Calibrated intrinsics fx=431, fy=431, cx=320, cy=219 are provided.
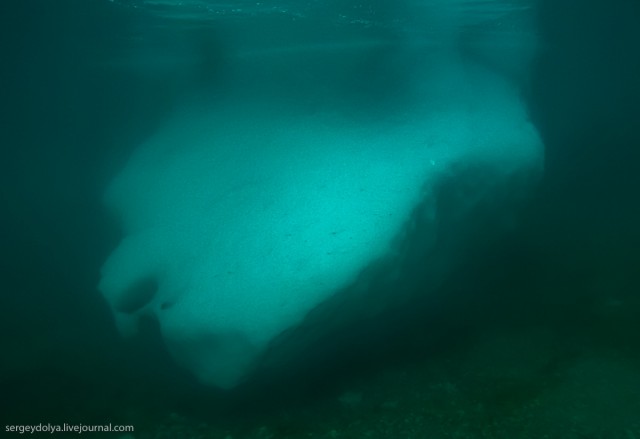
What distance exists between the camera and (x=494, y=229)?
10633mm

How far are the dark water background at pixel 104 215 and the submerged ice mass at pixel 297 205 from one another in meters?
1.55

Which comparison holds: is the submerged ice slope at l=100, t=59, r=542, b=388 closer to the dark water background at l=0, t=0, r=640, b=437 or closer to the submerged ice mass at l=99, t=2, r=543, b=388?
the submerged ice mass at l=99, t=2, r=543, b=388

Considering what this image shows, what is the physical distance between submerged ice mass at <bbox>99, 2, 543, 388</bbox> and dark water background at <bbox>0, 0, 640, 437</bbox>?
5.09ft

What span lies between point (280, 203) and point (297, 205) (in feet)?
1.23

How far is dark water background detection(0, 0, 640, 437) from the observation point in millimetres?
8875

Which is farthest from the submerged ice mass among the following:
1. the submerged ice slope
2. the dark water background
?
the dark water background

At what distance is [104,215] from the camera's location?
12.8m

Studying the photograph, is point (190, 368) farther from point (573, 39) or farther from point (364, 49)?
point (573, 39)

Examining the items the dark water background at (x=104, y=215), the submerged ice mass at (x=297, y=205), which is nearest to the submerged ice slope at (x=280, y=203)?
the submerged ice mass at (x=297, y=205)

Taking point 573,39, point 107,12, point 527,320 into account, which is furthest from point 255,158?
point 573,39

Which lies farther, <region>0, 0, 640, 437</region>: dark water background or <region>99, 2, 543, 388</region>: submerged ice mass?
<region>0, 0, 640, 437</region>: dark water background

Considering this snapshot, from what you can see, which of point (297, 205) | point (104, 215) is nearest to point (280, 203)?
point (297, 205)

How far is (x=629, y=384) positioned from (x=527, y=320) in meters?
2.19

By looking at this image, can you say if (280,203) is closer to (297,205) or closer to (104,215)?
(297,205)
